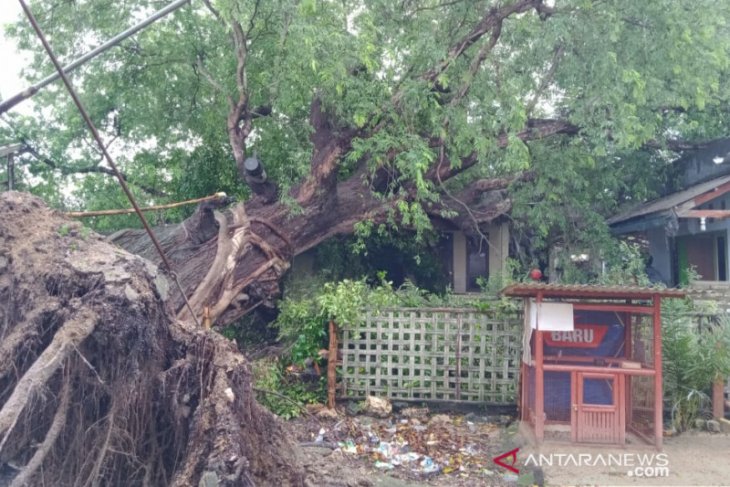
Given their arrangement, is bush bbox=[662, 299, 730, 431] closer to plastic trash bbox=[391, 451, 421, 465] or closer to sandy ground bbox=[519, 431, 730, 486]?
sandy ground bbox=[519, 431, 730, 486]

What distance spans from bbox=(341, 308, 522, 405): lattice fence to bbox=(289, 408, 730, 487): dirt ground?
54 cm

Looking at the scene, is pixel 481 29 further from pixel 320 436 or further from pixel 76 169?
pixel 76 169

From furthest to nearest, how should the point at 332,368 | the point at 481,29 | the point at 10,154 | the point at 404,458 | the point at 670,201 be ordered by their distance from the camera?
the point at 670,201
the point at 481,29
the point at 332,368
the point at 10,154
the point at 404,458

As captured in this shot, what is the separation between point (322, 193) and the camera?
1072cm

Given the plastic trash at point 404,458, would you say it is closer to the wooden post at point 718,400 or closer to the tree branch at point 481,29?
the wooden post at point 718,400

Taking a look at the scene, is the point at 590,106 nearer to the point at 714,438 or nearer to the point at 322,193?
Answer: the point at 322,193

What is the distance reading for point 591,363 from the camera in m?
7.81

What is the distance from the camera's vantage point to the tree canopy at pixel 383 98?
970 centimetres

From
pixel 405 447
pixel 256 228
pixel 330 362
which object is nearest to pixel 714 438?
pixel 405 447

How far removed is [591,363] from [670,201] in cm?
607

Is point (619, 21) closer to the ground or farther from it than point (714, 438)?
farther from it

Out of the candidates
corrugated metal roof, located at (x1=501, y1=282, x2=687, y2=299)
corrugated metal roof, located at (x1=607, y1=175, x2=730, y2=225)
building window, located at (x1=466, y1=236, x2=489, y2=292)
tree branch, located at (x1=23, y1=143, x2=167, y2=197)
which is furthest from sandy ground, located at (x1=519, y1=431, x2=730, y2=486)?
tree branch, located at (x1=23, y1=143, x2=167, y2=197)

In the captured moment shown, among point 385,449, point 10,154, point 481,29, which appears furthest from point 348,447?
point 481,29

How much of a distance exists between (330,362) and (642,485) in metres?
4.19
